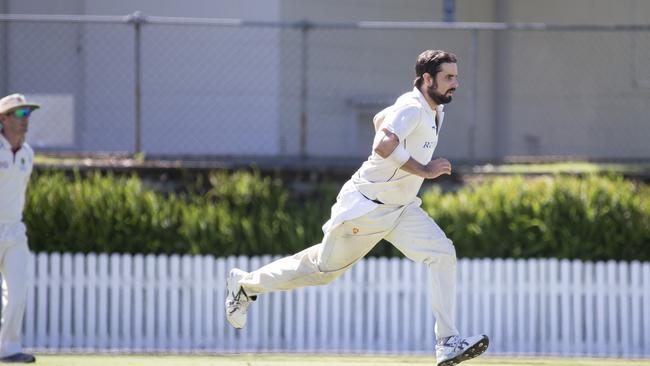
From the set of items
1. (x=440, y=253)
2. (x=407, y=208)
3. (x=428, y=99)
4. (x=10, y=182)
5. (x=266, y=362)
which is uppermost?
(x=428, y=99)

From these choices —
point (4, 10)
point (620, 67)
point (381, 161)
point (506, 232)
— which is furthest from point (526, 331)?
point (4, 10)

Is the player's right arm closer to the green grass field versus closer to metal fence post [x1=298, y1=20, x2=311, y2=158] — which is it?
the green grass field

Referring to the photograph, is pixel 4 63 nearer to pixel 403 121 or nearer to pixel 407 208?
pixel 407 208

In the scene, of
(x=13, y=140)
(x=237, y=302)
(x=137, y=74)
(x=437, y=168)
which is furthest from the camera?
Result: (x=137, y=74)

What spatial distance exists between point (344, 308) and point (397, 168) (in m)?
4.24

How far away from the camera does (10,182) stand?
26.7 feet

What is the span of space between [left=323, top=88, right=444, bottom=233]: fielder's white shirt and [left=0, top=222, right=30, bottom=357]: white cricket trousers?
2391mm

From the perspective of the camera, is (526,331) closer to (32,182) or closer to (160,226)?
(160,226)

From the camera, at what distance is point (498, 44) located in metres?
14.2

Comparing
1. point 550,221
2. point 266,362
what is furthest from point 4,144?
point 550,221

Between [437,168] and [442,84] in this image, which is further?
[442,84]

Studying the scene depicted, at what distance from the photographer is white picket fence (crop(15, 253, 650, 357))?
1073 centimetres

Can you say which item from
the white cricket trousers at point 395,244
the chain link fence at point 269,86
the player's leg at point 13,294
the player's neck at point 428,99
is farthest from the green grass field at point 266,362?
the chain link fence at point 269,86

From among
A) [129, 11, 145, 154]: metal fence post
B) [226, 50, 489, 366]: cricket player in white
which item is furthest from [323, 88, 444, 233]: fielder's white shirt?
[129, 11, 145, 154]: metal fence post
